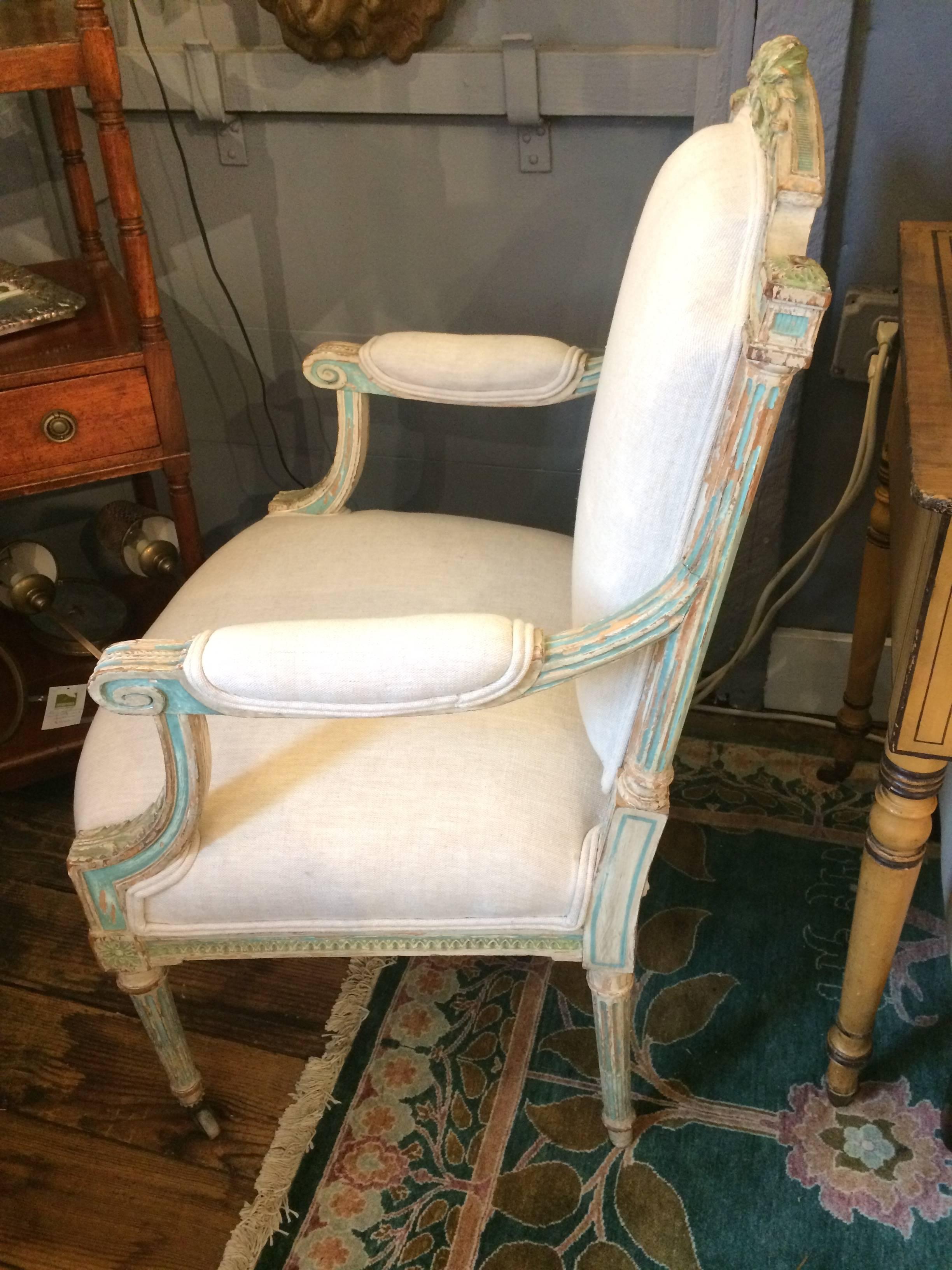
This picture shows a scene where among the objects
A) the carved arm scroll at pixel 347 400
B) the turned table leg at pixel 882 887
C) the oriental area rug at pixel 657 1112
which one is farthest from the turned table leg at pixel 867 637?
the turned table leg at pixel 882 887

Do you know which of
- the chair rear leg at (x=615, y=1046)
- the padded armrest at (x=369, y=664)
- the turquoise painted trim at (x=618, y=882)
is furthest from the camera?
the chair rear leg at (x=615, y=1046)

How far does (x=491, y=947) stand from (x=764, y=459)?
1.61 ft

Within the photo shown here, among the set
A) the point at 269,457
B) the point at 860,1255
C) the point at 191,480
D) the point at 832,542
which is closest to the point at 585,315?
the point at 832,542

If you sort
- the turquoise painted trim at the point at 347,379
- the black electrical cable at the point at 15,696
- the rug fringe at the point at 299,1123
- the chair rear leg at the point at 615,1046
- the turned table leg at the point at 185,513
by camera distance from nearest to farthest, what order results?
the chair rear leg at the point at 615,1046 → the rug fringe at the point at 299,1123 → the turquoise painted trim at the point at 347,379 → the turned table leg at the point at 185,513 → the black electrical cable at the point at 15,696

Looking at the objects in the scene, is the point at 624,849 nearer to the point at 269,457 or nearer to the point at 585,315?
the point at 585,315

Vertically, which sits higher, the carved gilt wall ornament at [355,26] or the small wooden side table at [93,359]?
the carved gilt wall ornament at [355,26]

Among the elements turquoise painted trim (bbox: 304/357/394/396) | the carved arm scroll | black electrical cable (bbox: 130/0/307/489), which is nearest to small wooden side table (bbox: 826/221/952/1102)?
the carved arm scroll

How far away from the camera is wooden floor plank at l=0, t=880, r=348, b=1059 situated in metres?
1.25

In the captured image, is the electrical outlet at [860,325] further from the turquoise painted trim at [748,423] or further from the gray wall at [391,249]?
the turquoise painted trim at [748,423]

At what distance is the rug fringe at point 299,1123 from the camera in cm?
105

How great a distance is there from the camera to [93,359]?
1213mm

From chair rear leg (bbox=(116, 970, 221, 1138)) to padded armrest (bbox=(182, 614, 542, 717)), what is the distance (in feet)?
1.19

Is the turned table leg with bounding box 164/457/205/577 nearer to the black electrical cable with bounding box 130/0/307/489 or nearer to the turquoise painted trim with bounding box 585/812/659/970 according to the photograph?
the black electrical cable with bounding box 130/0/307/489

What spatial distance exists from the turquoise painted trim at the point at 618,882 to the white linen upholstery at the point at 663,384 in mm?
46
